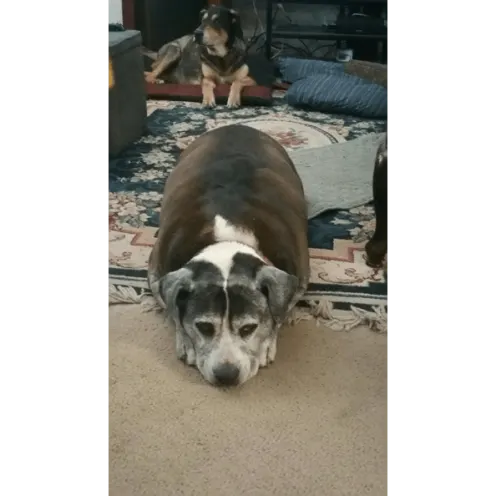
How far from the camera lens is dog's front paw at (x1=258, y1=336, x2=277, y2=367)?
5.34ft

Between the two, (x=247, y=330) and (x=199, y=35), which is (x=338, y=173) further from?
(x=199, y=35)

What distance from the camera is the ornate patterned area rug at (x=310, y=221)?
189cm

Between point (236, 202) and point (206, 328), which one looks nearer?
point (206, 328)

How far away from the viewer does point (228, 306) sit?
5.01 ft

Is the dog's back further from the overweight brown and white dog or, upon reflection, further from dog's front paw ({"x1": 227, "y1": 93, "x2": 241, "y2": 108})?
dog's front paw ({"x1": 227, "y1": 93, "x2": 241, "y2": 108})

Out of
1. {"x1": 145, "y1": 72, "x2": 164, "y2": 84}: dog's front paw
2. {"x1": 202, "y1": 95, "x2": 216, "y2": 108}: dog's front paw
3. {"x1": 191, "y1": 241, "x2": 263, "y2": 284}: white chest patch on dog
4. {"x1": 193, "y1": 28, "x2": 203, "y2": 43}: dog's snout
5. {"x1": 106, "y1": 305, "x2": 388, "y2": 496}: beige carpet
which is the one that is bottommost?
{"x1": 106, "y1": 305, "x2": 388, "y2": 496}: beige carpet

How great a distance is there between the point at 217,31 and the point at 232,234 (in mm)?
2770

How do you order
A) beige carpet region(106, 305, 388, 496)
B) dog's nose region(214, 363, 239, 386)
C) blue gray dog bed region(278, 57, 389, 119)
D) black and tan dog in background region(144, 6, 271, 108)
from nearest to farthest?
beige carpet region(106, 305, 388, 496)
dog's nose region(214, 363, 239, 386)
blue gray dog bed region(278, 57, 389, 119)
black and tan dog in background region(144, 6, 271, 108)

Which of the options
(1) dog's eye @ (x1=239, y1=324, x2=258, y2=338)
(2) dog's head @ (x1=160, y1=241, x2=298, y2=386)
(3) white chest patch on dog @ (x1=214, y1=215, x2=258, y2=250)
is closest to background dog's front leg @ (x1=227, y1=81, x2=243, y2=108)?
(3) white chest patch on dog @ (x1=214, y1=215, x2=258, y2=250)

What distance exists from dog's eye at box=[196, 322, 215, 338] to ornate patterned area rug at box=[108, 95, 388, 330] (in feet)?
1.21

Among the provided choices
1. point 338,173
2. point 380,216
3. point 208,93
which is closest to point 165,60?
point 208,93

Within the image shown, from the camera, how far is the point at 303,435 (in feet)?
4.72
